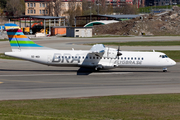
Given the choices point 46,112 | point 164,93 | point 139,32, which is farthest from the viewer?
point 139,32

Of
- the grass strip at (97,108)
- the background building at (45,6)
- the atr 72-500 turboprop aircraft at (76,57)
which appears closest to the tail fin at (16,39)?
the atr 72-500 turboprop aircraft at (76,57)

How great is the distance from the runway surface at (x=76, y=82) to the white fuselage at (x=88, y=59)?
4.07 feet

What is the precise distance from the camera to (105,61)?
3481 cm

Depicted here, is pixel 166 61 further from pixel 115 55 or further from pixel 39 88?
pixel 39 88

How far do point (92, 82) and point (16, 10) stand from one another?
151 meters

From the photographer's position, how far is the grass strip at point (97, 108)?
54.1ft

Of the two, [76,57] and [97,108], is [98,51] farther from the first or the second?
[97,108]

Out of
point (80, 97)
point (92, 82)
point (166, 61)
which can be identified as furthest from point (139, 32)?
point (80, 97)

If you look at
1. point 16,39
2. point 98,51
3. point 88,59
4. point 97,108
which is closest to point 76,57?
point 88,59

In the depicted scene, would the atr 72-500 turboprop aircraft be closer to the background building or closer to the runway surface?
the runway surface

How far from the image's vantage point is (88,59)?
3491cm

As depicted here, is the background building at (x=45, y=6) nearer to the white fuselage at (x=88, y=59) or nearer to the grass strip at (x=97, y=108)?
the white fuselage at (x=88, y=59)

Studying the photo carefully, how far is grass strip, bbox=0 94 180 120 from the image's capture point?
54.1 feet

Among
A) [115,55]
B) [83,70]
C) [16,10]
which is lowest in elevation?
[83,70]
